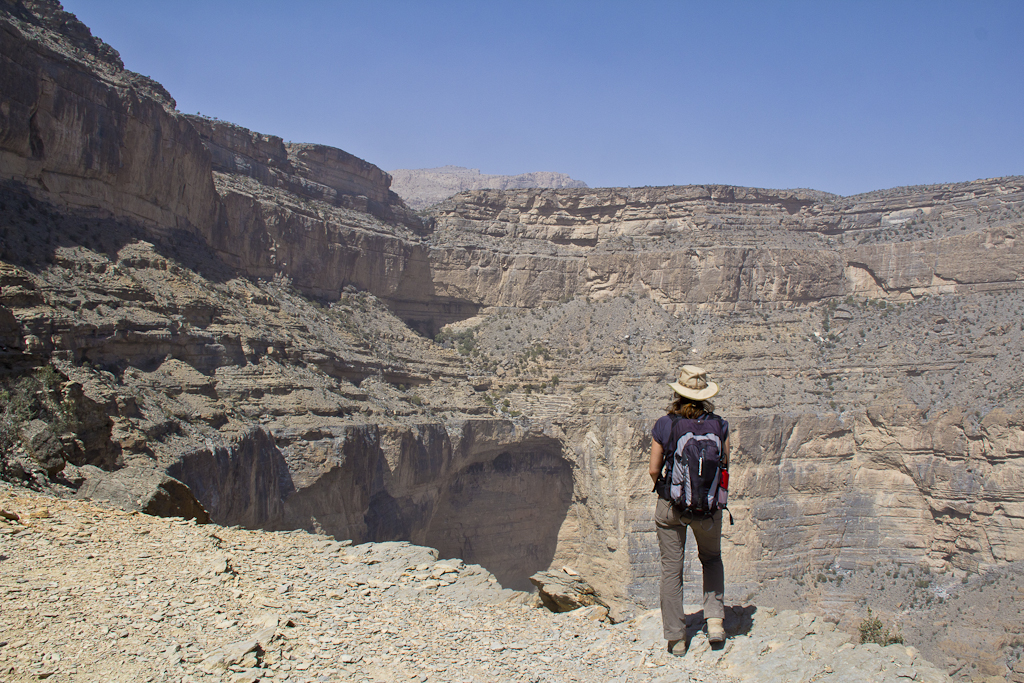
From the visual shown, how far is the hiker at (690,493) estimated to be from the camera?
20.5ft

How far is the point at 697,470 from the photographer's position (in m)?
6.23

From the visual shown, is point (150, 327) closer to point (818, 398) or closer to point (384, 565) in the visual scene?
point (384, 565)

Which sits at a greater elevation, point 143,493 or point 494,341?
point 494,341

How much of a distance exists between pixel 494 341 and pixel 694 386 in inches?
1228

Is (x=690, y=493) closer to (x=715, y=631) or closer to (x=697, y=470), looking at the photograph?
(x=697, y=470)

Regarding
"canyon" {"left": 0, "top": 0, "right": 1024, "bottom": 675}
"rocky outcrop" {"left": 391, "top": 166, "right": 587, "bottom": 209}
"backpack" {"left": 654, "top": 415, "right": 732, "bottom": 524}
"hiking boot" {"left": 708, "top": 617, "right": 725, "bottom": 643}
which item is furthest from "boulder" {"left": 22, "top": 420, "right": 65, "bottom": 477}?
"rocky outcrop" {"left": 391, "top": 166, "right": 587, "bottom": 209}

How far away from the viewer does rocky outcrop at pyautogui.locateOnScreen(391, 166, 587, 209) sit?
105 meters

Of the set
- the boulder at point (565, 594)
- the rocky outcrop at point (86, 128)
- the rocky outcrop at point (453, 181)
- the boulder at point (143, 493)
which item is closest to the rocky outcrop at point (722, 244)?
the rocky outcrop at point (86, 128)

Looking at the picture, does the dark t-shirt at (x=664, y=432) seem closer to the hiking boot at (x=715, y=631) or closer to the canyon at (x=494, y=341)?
the hiking boot at (x=715, y=631)

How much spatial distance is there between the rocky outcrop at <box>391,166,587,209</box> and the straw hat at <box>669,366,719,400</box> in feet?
317

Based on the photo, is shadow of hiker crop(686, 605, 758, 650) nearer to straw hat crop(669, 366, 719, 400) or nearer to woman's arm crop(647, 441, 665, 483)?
woman's arm crop(647, 441, 665, 483)

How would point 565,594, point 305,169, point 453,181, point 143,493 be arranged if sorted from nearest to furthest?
point 565,594 → point 143,493 → point 305,169 → point 453,181

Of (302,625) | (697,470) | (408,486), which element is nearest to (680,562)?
(697,470)

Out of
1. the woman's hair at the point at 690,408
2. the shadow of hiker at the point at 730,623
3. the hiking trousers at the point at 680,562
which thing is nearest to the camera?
the hiking trousers at the point at 680,562
